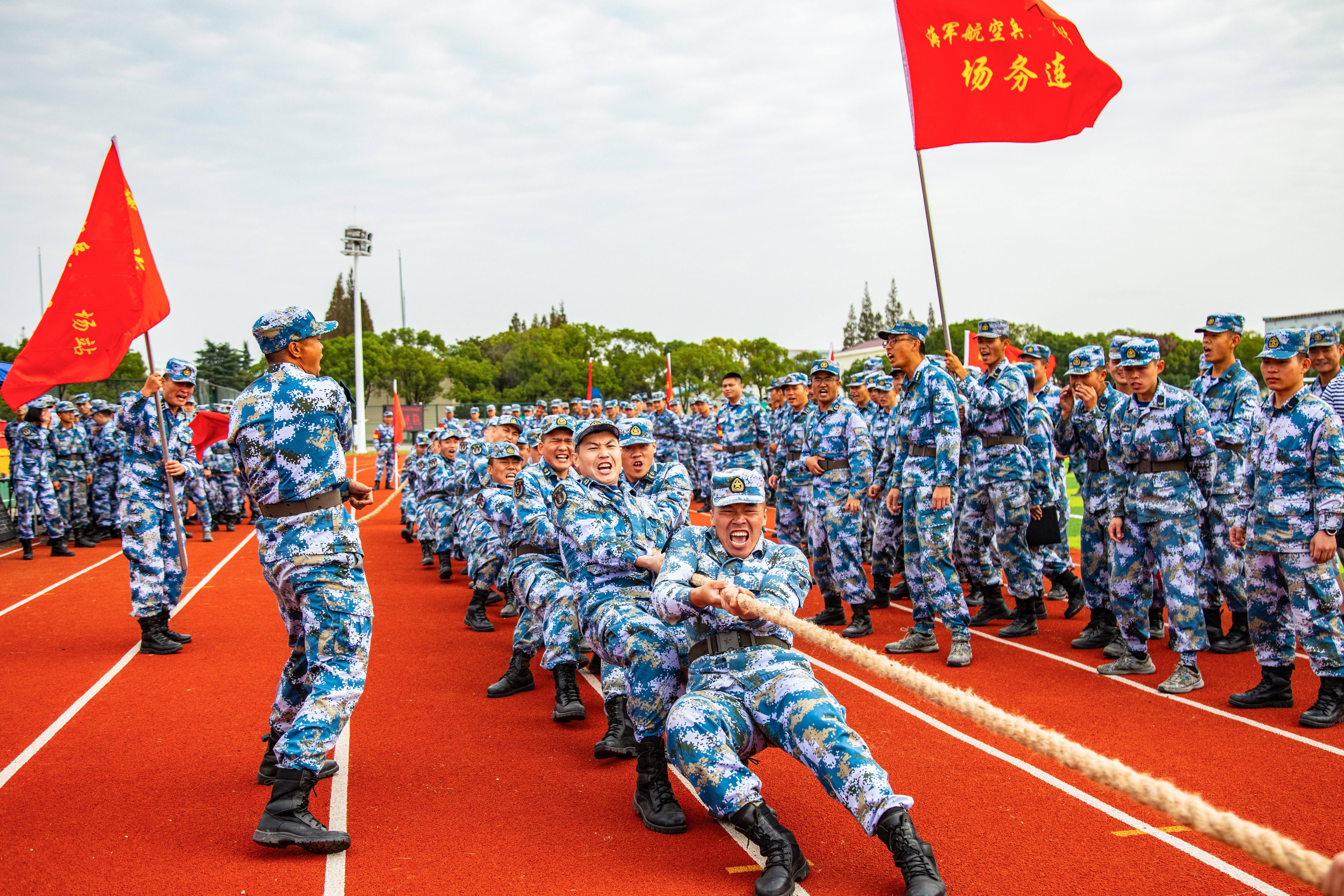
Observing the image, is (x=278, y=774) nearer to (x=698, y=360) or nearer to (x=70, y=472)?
(x=70, y=472)

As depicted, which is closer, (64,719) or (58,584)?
(64,719)

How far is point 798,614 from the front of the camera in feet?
31.1

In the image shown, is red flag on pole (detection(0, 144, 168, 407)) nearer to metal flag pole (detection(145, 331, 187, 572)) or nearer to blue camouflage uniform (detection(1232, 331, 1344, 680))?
metal flag pole (detection(145, 331, 187, 572))

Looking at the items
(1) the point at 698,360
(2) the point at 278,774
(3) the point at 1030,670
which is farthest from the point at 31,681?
(1) the point at 698,360

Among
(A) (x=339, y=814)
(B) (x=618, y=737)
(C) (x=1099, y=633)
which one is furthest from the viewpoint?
(C) (x=1099, y=633)

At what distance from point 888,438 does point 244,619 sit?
21.3ft

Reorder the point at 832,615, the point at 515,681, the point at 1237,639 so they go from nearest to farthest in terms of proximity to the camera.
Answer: the point at 515,681 → the point at 1237,639 → the point at 832,615

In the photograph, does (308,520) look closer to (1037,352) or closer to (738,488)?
(738,488)

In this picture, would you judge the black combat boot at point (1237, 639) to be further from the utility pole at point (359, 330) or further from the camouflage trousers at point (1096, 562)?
the utility pole at point (359, 330)

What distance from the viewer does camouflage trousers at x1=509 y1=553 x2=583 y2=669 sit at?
5.90m

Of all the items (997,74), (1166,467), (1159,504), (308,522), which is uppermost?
(997,74)

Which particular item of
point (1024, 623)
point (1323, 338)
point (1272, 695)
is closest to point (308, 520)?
point (1272, 695)

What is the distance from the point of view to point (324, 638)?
163 inches

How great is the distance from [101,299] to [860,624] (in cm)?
666
